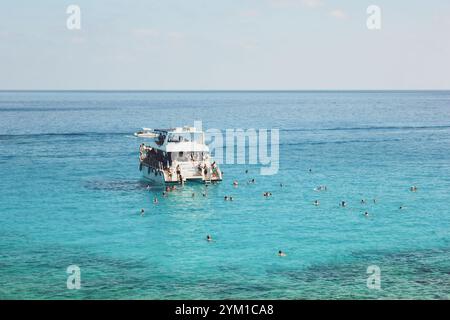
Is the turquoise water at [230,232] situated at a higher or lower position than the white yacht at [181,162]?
lower

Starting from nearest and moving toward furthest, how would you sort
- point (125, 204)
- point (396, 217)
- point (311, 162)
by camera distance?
point (396, 217), point (125, 204), point (311, 162)

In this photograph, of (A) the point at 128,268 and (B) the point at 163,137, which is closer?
(A) the point at 128,268

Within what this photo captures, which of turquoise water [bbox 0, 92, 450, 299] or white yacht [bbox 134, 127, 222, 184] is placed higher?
white yacht [bbox 134, 127, 222, 184]

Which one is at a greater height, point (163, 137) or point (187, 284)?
point (163, 137)

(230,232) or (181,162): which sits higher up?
(181,162)

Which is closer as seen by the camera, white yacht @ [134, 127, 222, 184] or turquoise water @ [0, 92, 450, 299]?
turquoise water @ [0, 92, 450, 299]

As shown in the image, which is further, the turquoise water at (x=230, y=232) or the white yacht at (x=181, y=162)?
the white yacht at (x=181, y=162)

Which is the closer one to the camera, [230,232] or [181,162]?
[230,232]
